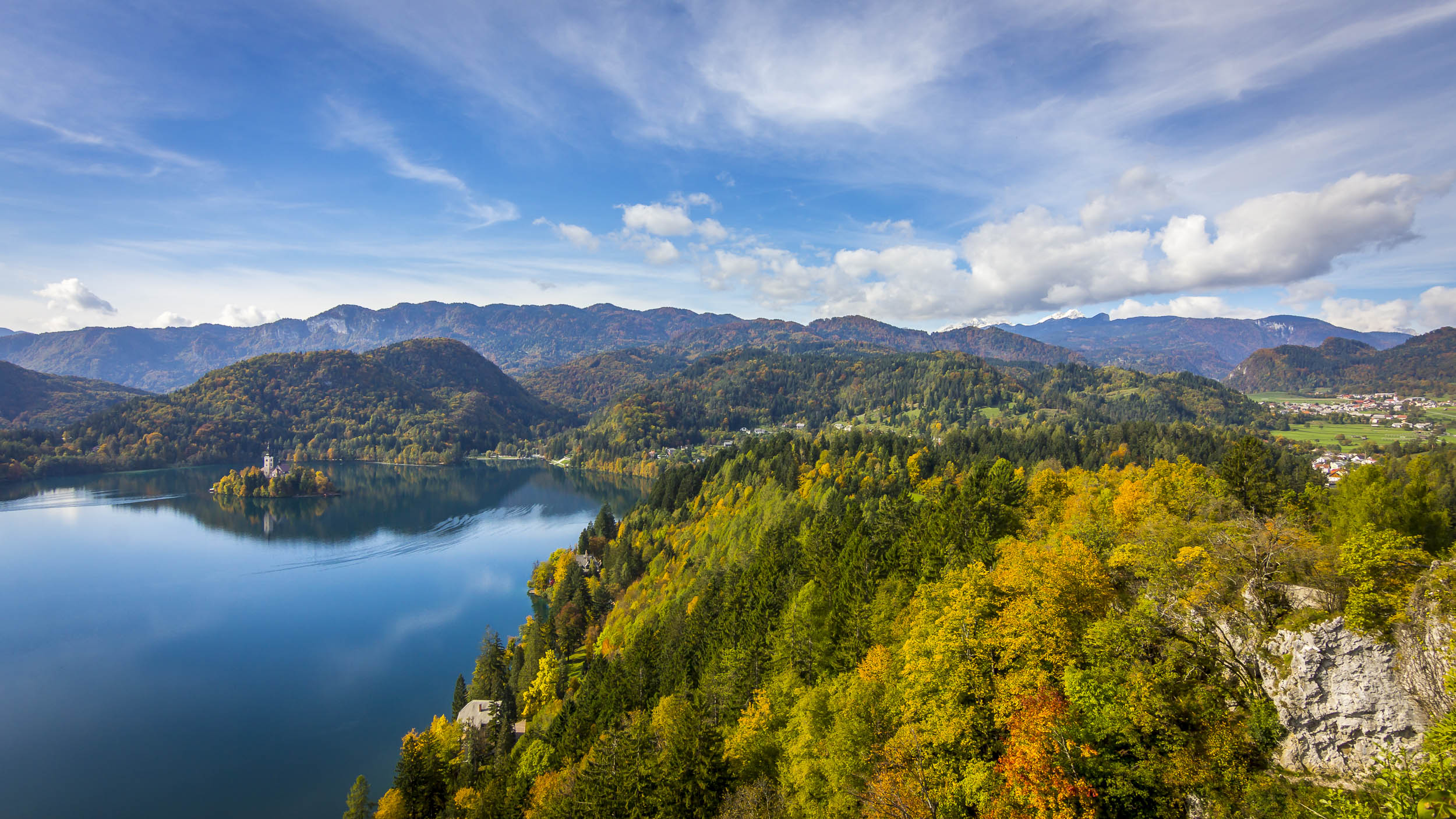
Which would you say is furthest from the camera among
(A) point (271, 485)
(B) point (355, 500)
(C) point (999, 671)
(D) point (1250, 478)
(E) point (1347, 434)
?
(A) point (271, 485)

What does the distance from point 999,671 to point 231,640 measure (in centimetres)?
7855

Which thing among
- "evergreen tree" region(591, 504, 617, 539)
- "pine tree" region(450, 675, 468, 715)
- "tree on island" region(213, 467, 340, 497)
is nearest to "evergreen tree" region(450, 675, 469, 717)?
"pine tree" region(450, 675, 468, 715)

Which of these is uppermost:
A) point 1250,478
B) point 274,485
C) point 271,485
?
point 1250,478

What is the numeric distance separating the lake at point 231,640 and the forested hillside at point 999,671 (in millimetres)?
11689

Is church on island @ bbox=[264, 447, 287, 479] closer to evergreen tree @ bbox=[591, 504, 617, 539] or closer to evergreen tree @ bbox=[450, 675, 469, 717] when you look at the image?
evergreen tree @ bbox=[591, 504, 617, 539]

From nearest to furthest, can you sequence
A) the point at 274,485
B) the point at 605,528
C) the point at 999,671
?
the point at 999,671 → the point at 605,528 → the point at 274,485

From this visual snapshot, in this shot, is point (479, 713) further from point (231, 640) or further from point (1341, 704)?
point (1341, 704)

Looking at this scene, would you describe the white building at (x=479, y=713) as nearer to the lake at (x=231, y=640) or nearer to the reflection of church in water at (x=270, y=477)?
the lake at (x=231, y=640)

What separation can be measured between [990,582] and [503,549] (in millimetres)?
94871

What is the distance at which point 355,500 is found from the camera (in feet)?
474

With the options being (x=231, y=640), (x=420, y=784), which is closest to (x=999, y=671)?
(x=420, y=784)

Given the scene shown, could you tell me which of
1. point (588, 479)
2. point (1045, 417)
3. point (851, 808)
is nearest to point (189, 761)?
point (851, 808)

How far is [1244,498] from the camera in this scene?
31.5m

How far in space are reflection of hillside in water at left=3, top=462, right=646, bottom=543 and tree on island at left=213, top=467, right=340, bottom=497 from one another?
294 cm
